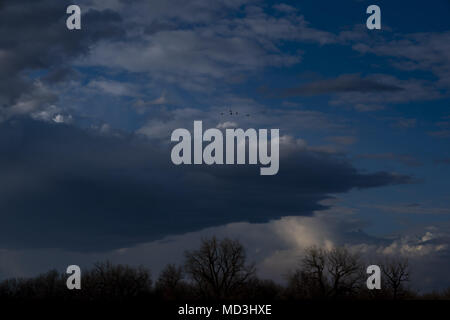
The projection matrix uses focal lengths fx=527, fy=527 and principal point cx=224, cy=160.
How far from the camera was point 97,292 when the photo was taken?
11906cm

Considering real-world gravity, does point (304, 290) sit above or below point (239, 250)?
below

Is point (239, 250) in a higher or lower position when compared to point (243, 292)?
higher

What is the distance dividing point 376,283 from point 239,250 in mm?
26367

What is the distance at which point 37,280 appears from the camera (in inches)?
5891
